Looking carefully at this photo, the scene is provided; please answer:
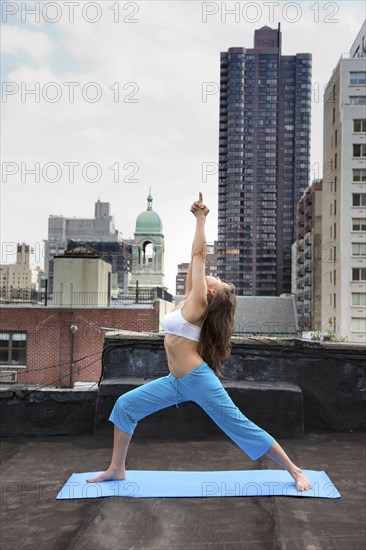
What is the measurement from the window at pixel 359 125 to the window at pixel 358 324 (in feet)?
72.5

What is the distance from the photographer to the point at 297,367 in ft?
21.2

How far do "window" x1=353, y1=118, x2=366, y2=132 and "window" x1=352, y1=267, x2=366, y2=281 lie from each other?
53.9 ft

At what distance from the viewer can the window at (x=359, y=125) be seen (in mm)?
64188

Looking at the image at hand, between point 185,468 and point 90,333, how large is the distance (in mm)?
25462

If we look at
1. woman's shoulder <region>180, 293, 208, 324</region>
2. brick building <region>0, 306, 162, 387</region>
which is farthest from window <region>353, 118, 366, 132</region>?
woman's shoulder <region>180, 293, 208, 324</region>

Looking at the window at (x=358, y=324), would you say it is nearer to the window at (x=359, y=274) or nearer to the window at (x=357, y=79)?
the window at (x=359, y=274)

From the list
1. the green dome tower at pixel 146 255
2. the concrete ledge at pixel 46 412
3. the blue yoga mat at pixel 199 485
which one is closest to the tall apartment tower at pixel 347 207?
the green dome tower at pixel 146 255

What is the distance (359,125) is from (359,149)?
2.79 metres

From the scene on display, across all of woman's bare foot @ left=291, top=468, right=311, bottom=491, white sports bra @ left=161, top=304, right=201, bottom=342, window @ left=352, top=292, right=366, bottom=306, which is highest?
white sports bra @ left=161, top=304, right=201, bottom=342

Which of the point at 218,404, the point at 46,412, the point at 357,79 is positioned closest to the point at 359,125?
the point at 357,79

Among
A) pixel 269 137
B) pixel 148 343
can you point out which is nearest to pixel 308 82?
pixel 269 137

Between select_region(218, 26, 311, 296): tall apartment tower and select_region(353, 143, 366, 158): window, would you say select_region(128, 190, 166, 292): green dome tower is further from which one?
select_region(218, 26, 311, 296): tall apartment tower

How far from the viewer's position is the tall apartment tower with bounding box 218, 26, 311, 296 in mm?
130250

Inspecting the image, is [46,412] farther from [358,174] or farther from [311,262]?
[311,262]
